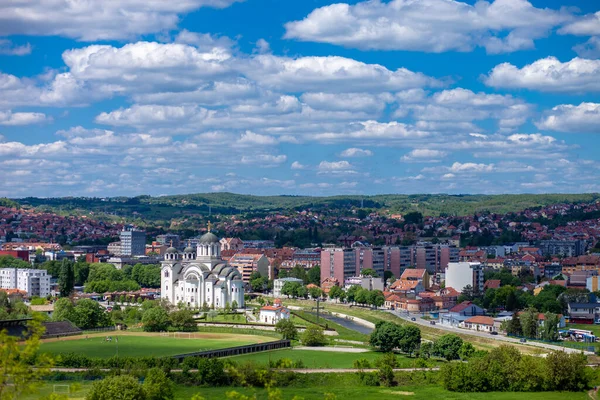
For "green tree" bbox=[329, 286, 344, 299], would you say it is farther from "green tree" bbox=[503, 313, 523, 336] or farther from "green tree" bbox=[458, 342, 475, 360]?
"green tree" bbox=[458, 342, 475, 360]

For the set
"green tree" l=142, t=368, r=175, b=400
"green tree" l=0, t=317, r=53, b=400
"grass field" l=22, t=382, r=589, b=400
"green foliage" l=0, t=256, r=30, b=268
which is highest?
"green tree" l=0, t=317, r=53, b=400

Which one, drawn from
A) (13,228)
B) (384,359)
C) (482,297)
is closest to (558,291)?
(482,297)

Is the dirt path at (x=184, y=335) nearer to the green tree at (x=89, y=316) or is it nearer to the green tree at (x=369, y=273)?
the green tree at (x=89, y=316)

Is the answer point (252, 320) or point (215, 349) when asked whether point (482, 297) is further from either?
point (215, 349)

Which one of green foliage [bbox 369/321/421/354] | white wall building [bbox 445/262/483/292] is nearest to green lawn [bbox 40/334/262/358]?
green foliage [bbox 369/321/421/354]

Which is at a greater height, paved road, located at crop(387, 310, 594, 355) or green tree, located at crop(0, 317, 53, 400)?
green tree, located at crop(0, 317, 53, 400)

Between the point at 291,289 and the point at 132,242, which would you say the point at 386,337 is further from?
the point at 132,242

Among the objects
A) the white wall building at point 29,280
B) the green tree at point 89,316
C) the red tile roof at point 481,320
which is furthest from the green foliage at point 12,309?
the red tile roof at point 481,320

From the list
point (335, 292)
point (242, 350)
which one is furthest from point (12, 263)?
point (242, 350)
